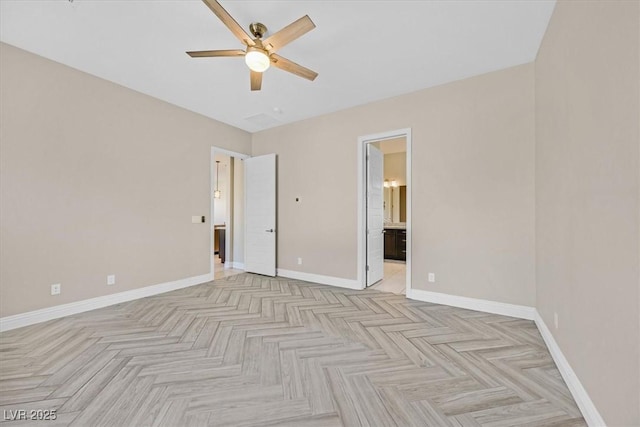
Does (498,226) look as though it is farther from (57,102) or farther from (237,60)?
(57,102)

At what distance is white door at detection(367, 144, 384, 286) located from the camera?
4.31 meters

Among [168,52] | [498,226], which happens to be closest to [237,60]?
[168,52]

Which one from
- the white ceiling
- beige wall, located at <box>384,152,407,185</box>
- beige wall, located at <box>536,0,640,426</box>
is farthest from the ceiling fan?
beige wall, located at <box>384,152,407,185</box>

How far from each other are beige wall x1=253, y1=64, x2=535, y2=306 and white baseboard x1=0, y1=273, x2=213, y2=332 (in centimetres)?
225

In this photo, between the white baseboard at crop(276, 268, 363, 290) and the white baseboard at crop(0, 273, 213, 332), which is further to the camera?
the white baseboard at crop(276, 268, 363, 290)

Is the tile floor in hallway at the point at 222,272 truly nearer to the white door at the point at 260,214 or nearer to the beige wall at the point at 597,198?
the white door at the point at 260,214

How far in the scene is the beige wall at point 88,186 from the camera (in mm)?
2738

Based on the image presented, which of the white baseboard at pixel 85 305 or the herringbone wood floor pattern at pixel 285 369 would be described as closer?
the herringbone wood floor pattern at pixel 285 369

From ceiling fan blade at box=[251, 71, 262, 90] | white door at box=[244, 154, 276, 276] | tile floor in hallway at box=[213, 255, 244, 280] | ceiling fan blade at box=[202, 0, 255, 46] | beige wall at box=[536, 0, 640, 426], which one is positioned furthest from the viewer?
tile floor in hallway at box=[213, 255, 244, 280]

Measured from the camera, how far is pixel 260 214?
17.0ft

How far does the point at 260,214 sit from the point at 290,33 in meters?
3.49

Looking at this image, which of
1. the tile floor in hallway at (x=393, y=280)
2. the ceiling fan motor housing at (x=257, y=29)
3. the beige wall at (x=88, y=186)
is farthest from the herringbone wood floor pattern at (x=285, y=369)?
the ceiling fan motor housing at (x=257, y=29)

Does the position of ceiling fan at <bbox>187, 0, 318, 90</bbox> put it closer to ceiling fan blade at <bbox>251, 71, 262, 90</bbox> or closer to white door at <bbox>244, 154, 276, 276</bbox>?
ceiling fan blade at <bbox>251, 71, 262, 90</bbox>

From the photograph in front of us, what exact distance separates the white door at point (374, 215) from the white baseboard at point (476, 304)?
0.86 metres
